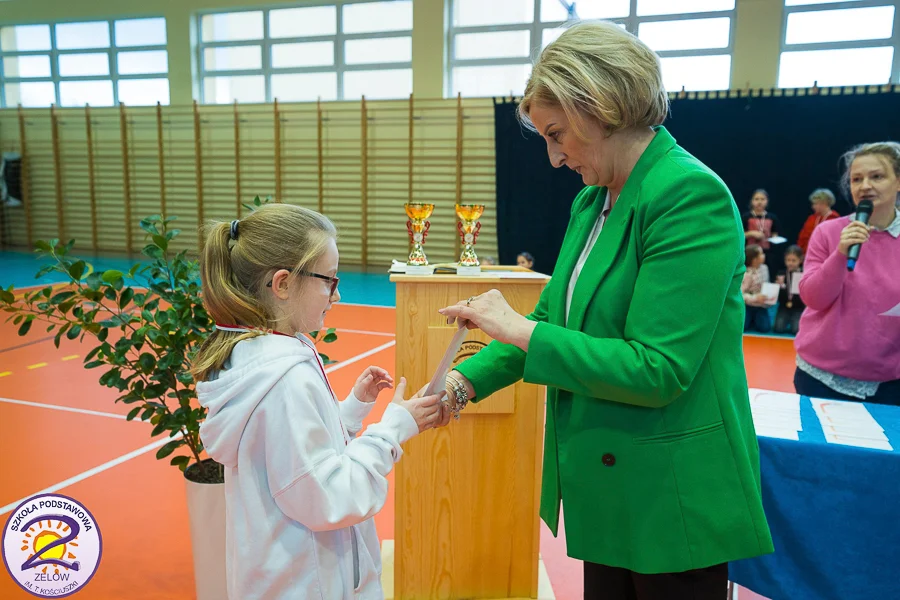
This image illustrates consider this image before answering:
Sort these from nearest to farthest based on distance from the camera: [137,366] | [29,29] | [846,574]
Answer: [846,574] → [137,366] → [29,29]

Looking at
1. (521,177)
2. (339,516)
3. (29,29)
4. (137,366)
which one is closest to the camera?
(339,516)

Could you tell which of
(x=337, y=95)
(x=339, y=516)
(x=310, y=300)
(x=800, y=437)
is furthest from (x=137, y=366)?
(x=337, y=95)

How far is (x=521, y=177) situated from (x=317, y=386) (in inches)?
361

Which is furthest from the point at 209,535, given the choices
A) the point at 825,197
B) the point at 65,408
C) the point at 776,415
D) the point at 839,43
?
the point at 839,43

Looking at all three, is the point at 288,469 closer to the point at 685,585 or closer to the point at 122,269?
the point at 685,585

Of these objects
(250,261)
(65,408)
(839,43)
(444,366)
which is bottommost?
(65,408)

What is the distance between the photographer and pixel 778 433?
1786mm

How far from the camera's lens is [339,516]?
115 centimetres

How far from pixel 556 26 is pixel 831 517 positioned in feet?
26.7

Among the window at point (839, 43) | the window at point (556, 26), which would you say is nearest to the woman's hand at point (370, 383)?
the window at point (556, 26)

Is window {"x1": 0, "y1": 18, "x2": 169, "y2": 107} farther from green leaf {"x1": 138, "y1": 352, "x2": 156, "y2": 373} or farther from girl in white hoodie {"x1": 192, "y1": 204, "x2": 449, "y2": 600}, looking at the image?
girl in white hoodie {"x1": 192, "y1": 204, "x2": 449, "y2": 600}

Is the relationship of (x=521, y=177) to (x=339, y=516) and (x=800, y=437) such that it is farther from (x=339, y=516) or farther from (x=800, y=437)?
(x=339, y=516)

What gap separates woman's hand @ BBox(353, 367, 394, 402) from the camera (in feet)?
5.06

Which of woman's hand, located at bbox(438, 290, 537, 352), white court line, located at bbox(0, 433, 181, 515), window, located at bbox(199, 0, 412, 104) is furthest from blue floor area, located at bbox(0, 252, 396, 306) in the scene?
woman's hand, located at bbox(438, 290, 537, 352)
